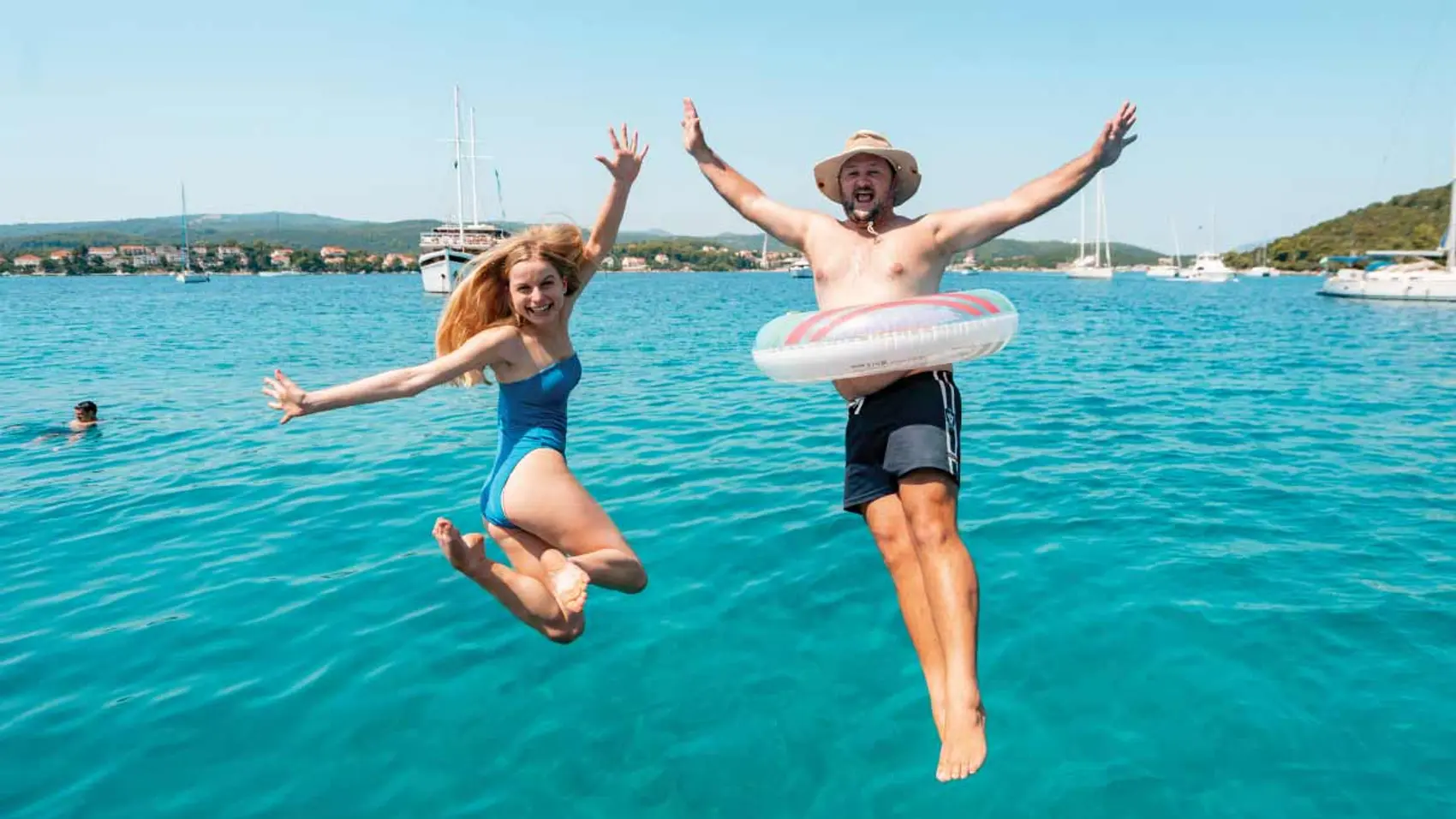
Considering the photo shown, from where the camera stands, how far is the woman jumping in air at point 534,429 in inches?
168

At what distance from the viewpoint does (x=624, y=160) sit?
4887mm

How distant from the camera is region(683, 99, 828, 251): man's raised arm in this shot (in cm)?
495

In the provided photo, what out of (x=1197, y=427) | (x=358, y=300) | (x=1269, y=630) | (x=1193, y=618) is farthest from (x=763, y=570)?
(x=358, y=300)

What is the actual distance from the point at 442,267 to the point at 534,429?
61.1 meters

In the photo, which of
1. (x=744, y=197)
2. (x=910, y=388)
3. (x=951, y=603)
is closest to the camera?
(x=951, y=603)

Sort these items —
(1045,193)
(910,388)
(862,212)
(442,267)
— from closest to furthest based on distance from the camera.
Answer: (1045,193) → (910,388) → (862,212) → (442,267)

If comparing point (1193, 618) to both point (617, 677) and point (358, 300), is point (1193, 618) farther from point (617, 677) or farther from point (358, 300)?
point (358, 300)

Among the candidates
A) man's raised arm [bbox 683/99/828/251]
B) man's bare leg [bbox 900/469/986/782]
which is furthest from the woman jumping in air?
man's bare leg [bbox 900/469/986/782]

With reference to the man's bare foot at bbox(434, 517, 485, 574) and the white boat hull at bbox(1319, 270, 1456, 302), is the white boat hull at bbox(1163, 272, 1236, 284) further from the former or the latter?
the man's bare foot at bbox(434, 517, 485, 574)

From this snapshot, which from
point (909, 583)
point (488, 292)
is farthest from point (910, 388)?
point (488, 292)

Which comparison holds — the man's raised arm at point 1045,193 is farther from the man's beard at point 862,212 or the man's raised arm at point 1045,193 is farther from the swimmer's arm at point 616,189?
the swimmer's arm at point 616,189

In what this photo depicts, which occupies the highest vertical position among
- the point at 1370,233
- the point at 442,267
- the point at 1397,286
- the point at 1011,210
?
the point at 1370,233

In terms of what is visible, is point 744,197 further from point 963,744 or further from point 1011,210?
point 963,744

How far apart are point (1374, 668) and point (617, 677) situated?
514cm
